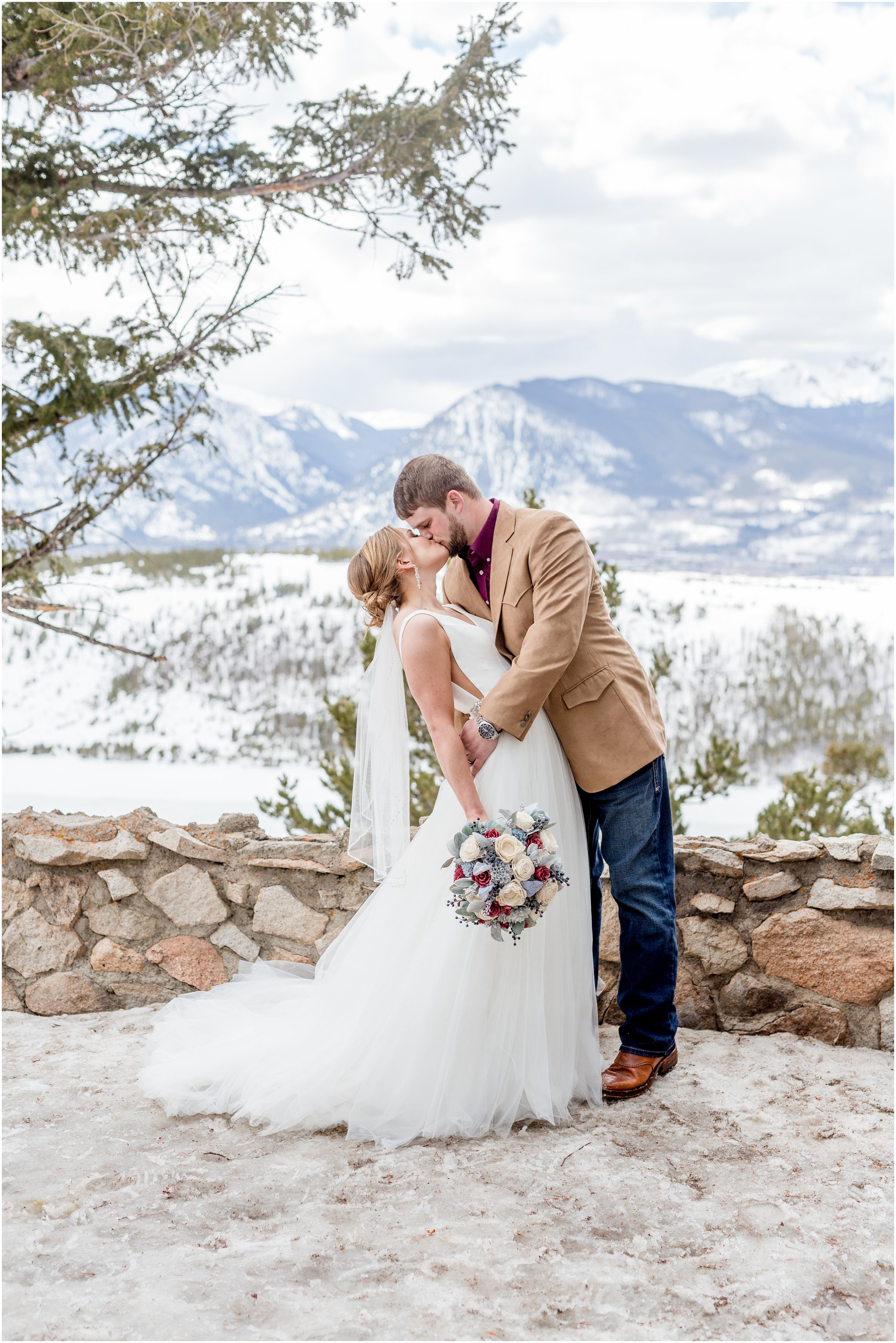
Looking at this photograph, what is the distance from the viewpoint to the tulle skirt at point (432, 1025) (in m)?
2.29

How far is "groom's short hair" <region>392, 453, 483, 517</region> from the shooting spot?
2.44 m

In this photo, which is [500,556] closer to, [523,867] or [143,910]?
[523,867]

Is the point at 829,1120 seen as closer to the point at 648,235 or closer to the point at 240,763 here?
the point at 240,763

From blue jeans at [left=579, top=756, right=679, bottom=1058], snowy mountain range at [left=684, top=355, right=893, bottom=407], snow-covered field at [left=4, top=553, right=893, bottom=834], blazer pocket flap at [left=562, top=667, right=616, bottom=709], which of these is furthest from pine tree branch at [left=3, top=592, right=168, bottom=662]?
snowy mountain range at [left=684, top=355, right=893, bottom=407]

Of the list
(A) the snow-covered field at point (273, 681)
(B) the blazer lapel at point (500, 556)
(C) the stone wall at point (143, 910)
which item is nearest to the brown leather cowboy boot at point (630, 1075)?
(C) the stone wall at point (143, 910)

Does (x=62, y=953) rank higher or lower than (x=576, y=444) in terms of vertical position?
lower

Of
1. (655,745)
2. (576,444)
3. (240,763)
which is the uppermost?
(576,444)

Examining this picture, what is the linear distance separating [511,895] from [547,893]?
104 mm

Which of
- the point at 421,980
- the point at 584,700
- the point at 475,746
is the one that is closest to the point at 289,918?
the point at 421,980

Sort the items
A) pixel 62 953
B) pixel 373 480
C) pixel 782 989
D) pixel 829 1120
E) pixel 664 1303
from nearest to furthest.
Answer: pixel 664 1303, pixel 829 1120, pixel 782 989, pixel 62 953, pixel 373 480

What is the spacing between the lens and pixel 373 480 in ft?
161

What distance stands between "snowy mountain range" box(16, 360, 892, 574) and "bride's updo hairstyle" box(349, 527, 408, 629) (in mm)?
19117

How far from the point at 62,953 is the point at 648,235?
229ft

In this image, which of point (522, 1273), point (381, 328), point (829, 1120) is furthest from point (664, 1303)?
point (381, 328)
